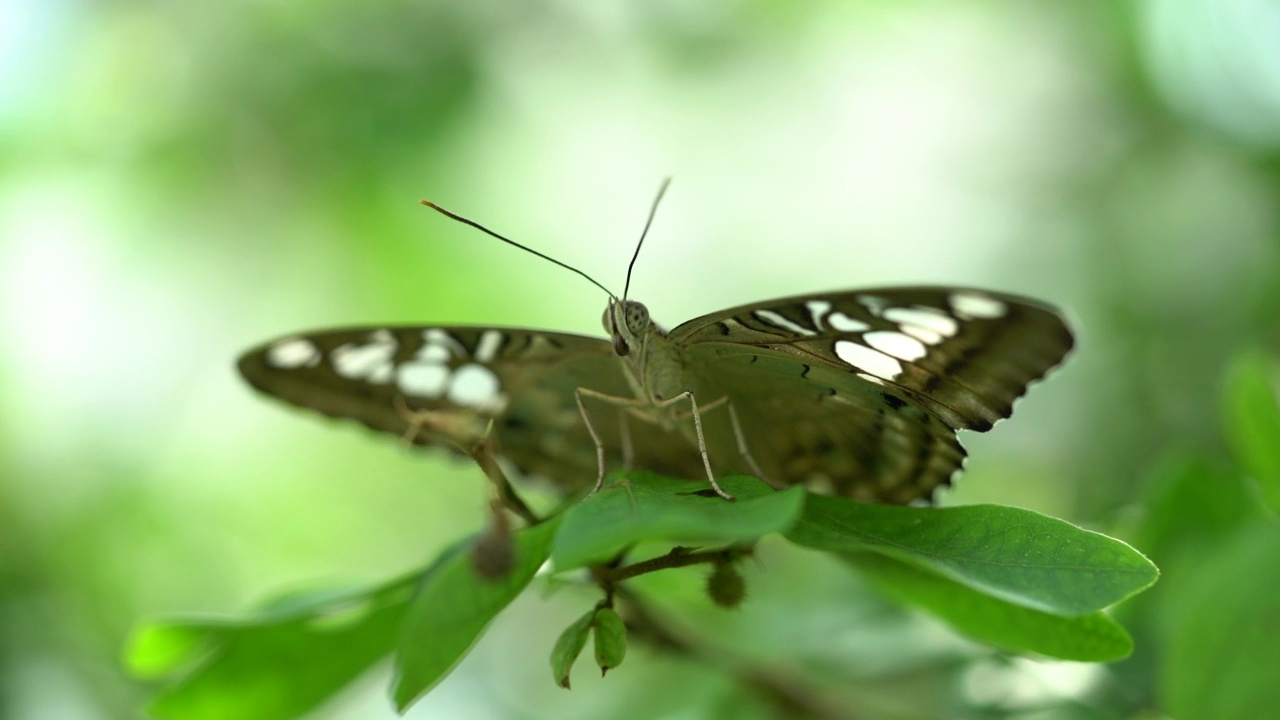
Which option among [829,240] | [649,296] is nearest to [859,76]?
[829,240]

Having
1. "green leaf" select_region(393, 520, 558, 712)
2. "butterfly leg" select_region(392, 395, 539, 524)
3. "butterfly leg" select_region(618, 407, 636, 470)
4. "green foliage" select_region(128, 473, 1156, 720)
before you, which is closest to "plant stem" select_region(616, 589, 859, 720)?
"green foliage" select_region(128, 473, 1156, 720)

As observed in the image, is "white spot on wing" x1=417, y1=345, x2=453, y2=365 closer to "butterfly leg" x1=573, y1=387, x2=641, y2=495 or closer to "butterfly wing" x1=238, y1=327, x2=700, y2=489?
"butterfly wing" x1=238, y1=327, x2=700, y2=489

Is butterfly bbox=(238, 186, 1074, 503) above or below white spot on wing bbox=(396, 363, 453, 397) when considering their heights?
above

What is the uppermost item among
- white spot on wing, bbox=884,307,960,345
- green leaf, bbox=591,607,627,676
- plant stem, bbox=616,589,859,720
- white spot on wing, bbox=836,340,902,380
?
white spot on wing, bbox=884,307,960,345

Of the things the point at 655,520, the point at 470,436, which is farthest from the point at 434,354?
the point at 655,520

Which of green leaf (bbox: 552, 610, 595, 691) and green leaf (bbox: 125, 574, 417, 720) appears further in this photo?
green leaf (bbox: 125, 574, 417, 720)

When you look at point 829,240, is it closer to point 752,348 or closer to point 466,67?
point 466,67
